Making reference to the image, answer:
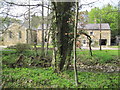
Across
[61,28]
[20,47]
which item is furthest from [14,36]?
[61,28]

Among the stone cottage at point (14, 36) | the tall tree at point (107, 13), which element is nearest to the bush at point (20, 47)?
the stone cottage at point (14, 36)

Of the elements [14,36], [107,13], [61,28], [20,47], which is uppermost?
[107,13]

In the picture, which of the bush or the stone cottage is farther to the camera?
the bush

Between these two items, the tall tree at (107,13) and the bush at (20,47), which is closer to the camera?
the tall tree at (107,13)

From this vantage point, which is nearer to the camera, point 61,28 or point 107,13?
point 61,28

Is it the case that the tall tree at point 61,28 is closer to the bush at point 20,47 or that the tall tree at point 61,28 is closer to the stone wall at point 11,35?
the stone wall at point 11,35

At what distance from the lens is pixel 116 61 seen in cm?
1130

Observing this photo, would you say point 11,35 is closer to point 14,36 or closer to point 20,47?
point 14,36

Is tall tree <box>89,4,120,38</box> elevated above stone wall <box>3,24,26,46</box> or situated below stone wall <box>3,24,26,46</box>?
above

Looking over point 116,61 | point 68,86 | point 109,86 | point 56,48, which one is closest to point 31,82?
point 68,86

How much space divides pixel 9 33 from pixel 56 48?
6.55m

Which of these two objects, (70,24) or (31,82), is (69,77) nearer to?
(31,82)

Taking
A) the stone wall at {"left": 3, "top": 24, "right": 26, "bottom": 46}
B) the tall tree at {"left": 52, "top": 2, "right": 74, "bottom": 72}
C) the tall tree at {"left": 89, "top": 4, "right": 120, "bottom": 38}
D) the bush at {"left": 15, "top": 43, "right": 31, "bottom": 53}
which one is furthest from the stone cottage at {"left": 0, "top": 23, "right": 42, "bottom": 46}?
the tall tree at {"left": 89, "top": 4, "right": 120, "bottom": 38}

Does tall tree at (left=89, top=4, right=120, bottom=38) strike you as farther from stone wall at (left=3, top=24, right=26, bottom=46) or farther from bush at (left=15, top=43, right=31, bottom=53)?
stone wall at (left=3, top=24, right=26, bottom=46)
